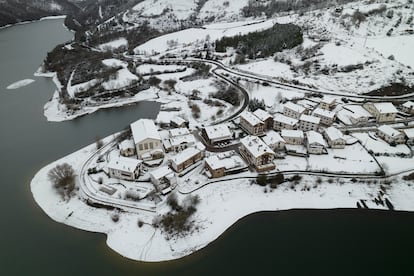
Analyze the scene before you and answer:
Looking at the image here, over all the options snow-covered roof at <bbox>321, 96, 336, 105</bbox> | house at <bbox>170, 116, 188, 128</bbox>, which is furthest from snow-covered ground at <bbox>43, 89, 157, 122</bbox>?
snow-covered roof at <bbox>321, 96, 336, 105</bbox>

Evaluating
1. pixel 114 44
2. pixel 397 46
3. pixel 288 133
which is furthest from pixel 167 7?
pixel 288 133

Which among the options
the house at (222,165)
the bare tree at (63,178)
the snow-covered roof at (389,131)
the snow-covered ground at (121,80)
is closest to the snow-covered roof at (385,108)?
the snow-covered roof at (389,131)

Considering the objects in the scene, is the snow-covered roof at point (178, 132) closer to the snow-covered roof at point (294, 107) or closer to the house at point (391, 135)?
the snow-covered roof at point (294, 107)

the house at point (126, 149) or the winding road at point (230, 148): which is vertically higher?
the house at point (126, 149)

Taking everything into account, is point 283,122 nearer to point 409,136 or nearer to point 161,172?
point 409,136

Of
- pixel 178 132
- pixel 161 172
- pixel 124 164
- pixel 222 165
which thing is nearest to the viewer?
pixel 161 172

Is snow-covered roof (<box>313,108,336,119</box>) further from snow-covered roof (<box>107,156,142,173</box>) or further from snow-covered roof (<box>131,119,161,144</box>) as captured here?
snow-covered roof (<box>107,156,142,173</box>)
